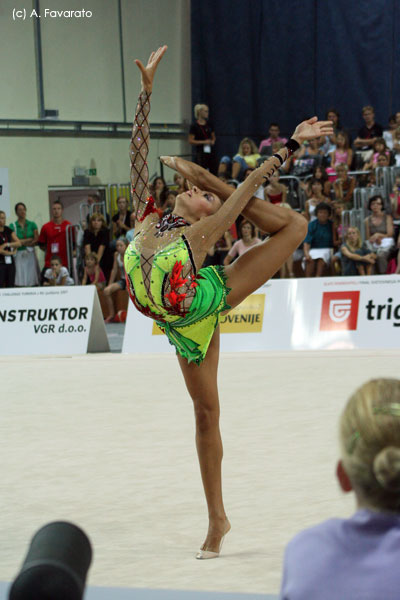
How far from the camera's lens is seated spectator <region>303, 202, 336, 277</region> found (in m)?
9.76

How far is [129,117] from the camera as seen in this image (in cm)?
1414

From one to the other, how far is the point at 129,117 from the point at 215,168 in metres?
1.75

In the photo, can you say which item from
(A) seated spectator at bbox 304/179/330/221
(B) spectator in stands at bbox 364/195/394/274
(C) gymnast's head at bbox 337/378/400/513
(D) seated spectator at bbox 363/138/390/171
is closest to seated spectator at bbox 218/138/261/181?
(A) seated spectator at bbox 304/179/330/221

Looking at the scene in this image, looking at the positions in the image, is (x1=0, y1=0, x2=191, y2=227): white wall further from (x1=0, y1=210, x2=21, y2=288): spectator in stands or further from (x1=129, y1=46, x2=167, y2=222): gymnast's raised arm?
(x1=129, y1=46, x2=167, y2=222): gymnast's raised arm

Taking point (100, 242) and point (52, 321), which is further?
point (100, 242)

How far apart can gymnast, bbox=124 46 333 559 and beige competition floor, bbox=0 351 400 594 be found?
25cm

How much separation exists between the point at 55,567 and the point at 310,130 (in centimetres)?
240

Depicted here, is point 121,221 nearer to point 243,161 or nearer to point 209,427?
point 243,161

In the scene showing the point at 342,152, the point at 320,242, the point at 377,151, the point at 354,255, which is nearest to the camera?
the point at 354,255

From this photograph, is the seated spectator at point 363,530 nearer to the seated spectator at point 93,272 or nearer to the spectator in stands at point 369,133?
the seated spectator at point 93,272

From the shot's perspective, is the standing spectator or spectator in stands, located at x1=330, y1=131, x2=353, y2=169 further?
the standing spectator

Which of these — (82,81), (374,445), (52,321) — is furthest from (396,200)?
(374,445)

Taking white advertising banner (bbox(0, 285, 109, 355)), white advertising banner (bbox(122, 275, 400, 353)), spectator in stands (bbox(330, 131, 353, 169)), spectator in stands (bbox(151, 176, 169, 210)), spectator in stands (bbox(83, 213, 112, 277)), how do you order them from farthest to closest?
spectator in stands (bbox(330, 131, 353, 169)) < spectator in stands (bbox(83, 213, 112, 277)) < spectator in stands (bbox(151, 176, 169, 210)) < white advertising banner (bbox(0, 285, 109, 355)) < white advertising banner (bbox(122, 275, 400, 353))

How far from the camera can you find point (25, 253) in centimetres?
1158
